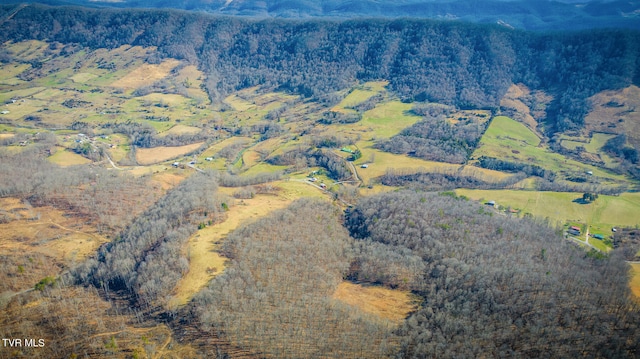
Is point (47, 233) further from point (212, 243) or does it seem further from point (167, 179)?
point (212, 243)

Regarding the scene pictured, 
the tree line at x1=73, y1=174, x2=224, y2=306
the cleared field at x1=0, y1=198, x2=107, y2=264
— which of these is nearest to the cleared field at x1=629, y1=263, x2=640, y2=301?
the tree line at x1=73, y1=174, x2=224, y2=306

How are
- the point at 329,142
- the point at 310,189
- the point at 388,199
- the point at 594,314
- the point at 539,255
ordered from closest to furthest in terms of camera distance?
the point at 594,314 < the point at 539,255 < the point at 388,199 < the point at 310,189 < the point at 329,142

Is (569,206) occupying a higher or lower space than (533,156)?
lower

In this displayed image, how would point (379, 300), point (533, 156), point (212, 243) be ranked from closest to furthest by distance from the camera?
point (379, 300) → point (212, 243) → point (533, 156)

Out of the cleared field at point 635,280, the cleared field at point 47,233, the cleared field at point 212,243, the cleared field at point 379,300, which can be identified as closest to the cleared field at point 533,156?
the cleared field at point 635,280

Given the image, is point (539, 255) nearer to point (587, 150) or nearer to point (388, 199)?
point (388, 199)

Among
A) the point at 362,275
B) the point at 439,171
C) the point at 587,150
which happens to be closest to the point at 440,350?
the point at 362,275

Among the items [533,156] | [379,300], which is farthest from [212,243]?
[533,156]
